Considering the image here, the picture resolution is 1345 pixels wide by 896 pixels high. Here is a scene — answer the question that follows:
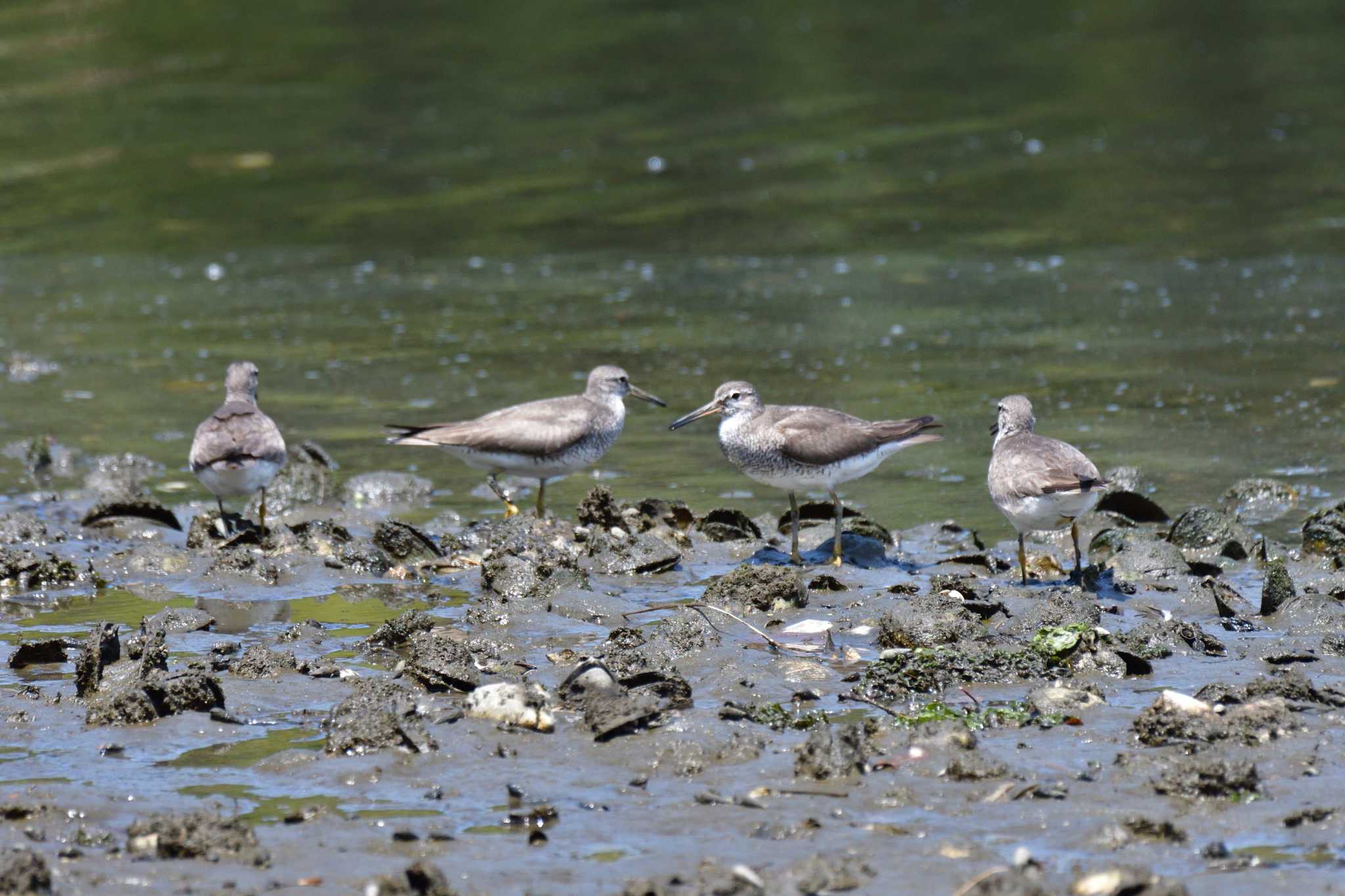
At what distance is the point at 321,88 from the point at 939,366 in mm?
18356

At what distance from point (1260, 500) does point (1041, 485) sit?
250cm

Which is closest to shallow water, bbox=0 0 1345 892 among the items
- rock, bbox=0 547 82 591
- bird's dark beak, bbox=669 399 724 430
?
rock, bbox=0 547 82 591

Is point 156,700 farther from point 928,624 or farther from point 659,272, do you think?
point 659,272

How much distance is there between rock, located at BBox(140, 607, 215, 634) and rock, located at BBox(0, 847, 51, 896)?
2945mm

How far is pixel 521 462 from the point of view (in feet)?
34.7

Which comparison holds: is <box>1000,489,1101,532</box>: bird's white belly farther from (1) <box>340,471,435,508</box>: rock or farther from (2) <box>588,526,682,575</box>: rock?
(1) <box>340,471,435,508</box>: rock

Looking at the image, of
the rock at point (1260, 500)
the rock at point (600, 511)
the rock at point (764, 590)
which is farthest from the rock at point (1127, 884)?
the rock at point (1260, 500)

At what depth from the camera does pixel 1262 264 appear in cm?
1641

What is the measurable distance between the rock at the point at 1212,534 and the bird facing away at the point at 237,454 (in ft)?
17.8

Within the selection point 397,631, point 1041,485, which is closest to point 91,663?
point 397,631

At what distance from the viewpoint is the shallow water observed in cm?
657

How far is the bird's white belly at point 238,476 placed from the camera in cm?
1002

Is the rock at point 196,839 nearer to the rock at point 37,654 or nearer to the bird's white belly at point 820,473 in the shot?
the rock at point 37,654

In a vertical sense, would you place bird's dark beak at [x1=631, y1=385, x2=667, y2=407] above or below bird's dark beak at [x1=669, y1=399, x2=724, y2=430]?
below
